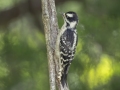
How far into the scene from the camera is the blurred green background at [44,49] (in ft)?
10.3

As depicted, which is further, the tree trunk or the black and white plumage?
the black and white plumage

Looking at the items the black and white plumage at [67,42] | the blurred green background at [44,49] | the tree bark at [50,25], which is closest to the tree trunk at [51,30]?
the tree bark at [50,25]

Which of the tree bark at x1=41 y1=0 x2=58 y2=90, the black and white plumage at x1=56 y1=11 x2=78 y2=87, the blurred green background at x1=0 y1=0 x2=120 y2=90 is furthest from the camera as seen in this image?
the blurred green background at x1=0 y1=0 x2=120 y2=90

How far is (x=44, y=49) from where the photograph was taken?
3311mm

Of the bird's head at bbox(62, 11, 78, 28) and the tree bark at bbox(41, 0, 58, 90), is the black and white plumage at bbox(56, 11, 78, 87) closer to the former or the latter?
the bird's head at bbox(62, 11, 78, 28)

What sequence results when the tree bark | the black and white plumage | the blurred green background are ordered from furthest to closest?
the blurred green background < the black and white plumage < the tree bark

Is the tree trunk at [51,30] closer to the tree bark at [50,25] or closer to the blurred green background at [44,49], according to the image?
the tree bark at [50,25]

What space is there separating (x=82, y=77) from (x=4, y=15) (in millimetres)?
680

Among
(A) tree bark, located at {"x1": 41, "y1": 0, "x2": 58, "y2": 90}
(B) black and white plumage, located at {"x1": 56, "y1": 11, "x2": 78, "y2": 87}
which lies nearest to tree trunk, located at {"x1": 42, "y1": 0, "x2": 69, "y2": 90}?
(A) tree bark, located at {"x1": 41, "y1": 0, "x2": 58, "y2": 90}

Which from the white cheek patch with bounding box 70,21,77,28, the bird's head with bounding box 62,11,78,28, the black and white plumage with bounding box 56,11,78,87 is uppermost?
the bird's head with bounding box 62,11,78,28

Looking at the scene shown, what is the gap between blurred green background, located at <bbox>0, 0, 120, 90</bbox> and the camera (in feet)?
10.3

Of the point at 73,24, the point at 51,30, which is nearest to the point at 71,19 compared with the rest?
the point at 73,24

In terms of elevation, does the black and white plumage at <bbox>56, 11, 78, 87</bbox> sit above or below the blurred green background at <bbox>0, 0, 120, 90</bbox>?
above

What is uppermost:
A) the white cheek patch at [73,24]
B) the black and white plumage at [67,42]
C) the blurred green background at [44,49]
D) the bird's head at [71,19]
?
the bird's head at [71,19]
